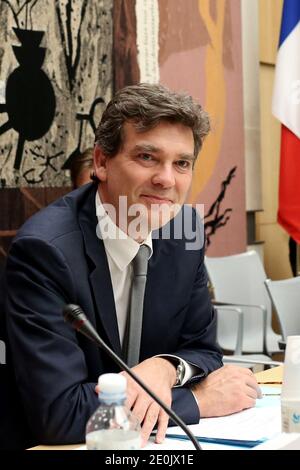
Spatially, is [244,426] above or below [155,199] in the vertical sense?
below

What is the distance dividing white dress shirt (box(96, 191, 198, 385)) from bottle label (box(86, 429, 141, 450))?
731 millimetres

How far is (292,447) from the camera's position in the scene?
1.44 metres

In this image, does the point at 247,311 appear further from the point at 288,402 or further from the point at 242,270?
the point at 288,402

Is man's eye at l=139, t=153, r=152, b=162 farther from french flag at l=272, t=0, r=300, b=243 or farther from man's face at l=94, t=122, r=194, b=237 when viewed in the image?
french flag at l=272, t=0, r=300, b=243

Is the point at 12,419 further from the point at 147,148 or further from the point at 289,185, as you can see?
the point at 289,185

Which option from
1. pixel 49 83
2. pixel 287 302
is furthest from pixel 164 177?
pixel 287 302

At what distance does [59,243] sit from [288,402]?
2.20ft

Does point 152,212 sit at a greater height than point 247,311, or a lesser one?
greater

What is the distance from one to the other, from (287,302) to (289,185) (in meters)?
1.72

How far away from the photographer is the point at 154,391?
69.7 inches

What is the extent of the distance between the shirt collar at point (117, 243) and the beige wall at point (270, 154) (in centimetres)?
430

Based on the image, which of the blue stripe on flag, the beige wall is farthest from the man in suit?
the beige wall

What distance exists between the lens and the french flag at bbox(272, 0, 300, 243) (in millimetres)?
5715
